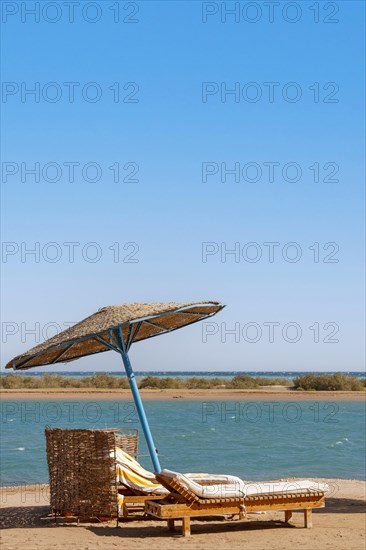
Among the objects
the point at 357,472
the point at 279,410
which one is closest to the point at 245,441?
the point at 357,472

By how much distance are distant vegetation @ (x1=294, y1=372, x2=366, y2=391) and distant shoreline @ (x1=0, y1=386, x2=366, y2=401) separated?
1.07 m

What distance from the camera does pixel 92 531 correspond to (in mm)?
10484

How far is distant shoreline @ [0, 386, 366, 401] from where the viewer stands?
54134mm

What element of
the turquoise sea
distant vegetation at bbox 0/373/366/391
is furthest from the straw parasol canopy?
distant vegetation at bbox 0/373/366/391

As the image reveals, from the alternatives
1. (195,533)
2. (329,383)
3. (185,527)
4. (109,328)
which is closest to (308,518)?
(195,533)

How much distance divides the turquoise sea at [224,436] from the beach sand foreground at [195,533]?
1973mm

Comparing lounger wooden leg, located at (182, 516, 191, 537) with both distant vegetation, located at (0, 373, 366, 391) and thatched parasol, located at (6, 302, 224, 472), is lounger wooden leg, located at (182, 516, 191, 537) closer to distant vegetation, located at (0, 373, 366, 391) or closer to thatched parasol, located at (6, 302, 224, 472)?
thatched parasol, located at (6, 302, 224, 472)

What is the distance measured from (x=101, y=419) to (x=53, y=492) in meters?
23.5

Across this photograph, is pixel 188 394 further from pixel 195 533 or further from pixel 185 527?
pixel 185 527

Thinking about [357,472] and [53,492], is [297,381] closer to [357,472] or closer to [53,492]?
[357,472]

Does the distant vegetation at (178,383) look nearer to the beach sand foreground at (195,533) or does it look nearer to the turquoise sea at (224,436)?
the turquoise sea at (224,436)

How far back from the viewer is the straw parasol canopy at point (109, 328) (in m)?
11.1

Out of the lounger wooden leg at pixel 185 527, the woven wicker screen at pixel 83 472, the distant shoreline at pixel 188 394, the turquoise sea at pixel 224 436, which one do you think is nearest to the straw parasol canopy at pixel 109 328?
the woven wicker screen at pixel 83 472

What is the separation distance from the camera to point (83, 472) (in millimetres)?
10953
